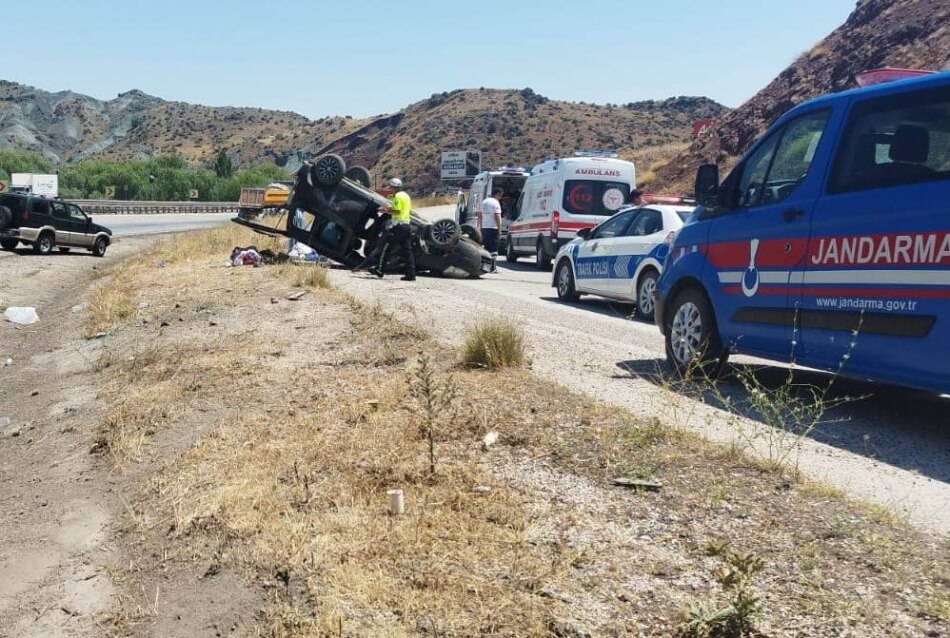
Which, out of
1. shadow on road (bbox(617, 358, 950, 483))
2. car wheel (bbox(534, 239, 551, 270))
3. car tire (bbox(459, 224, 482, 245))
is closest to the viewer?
shadow on road (bbox(617, 358, 950, 483))

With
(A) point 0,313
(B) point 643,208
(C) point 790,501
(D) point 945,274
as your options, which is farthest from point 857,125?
(A) point 0,313

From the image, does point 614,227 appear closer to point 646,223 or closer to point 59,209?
point 646,223

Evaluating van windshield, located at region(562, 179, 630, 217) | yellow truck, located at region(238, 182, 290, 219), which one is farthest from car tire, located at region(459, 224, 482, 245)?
yellow truck, located at region(238, 182, 290, 219)

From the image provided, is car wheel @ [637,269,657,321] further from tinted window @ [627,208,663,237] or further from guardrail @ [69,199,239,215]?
guardrail @ [69,199,239,215]

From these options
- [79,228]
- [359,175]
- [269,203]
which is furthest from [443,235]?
[79,228]

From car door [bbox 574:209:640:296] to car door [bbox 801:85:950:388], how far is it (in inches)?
267

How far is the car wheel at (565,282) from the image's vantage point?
14664mm

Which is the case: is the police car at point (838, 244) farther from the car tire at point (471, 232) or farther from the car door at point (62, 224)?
the car door at point (62, 224)

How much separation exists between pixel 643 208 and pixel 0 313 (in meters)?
11.6

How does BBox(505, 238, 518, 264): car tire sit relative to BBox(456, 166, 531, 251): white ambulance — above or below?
below

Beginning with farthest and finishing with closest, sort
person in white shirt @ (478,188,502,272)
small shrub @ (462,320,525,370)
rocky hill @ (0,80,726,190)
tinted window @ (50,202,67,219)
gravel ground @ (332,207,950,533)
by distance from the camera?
rocky hill @ (0,80,726,190), tinted window @ (50,202,67,219), person in white shirt @ (478,188,502,272), small shrub @ (462,320,525,370), gravel ground @ (332,207,950,533)

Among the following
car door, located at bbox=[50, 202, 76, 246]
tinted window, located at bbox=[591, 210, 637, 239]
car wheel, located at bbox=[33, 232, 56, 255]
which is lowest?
car wheel, located at bbox=[33, 232, 56, 255]

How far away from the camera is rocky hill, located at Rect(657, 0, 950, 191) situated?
31.1 m

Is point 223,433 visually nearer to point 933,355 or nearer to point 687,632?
point 687,632
